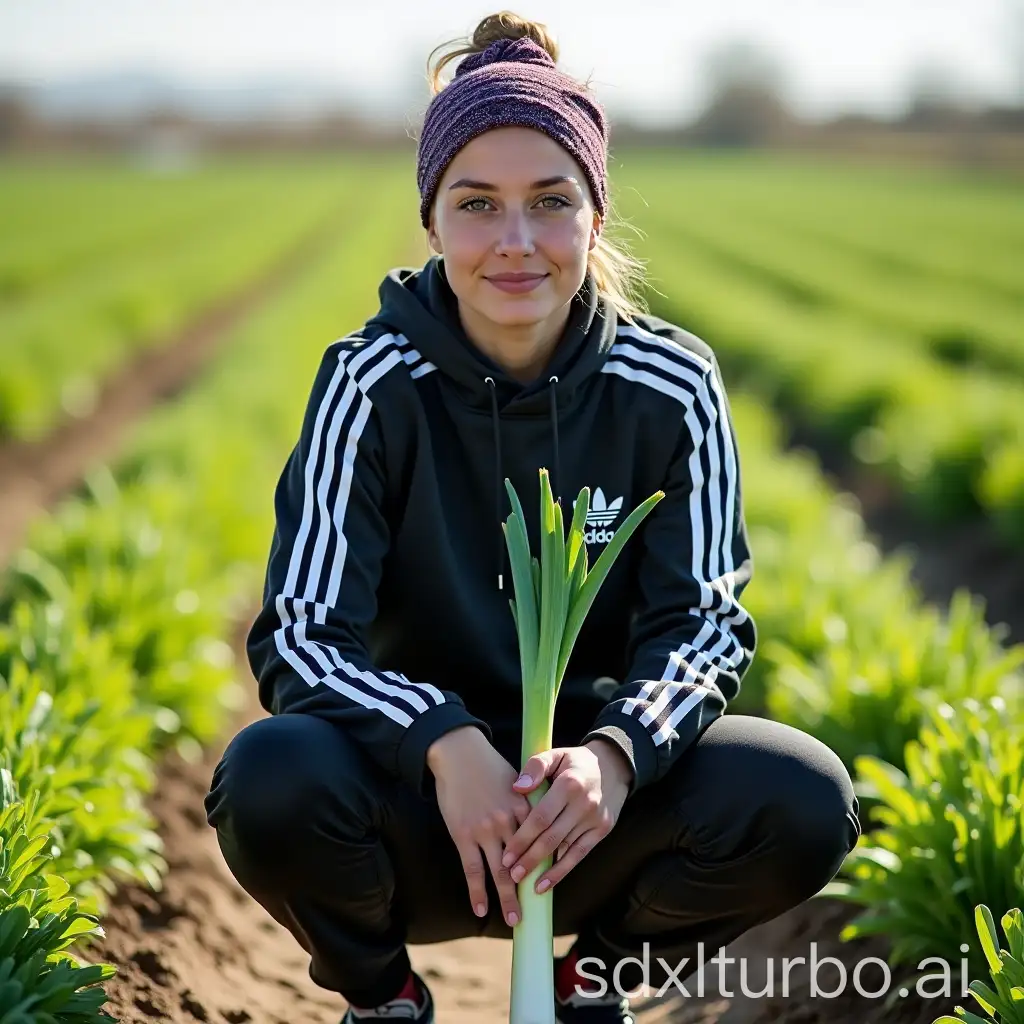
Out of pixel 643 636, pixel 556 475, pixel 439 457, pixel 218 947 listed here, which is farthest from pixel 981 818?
pixel 218 947

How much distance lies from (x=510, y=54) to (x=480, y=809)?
1.27m

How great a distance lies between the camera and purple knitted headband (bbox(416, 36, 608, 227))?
2117mm

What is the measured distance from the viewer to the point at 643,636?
2.25 metres

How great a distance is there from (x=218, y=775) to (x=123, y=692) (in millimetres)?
1432

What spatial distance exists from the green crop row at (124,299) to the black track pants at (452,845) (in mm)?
6816

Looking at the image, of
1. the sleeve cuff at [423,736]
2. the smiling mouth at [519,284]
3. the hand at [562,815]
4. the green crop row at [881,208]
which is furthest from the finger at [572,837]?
the green crop row at [881,208]

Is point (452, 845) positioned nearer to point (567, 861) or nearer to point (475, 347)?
point (567, 861)

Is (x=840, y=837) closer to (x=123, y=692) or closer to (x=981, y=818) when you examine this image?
(x=981, y=818)

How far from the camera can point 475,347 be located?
232 cm

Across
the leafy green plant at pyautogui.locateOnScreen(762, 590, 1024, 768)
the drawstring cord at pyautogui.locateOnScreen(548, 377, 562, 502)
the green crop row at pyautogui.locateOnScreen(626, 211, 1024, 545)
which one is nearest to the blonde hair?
the drawstring cord at pyautogui.locateOnScreen(548, 377, 562, 502)

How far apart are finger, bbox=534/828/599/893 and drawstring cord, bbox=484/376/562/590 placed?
1.75 ft

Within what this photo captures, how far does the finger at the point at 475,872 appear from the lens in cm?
187

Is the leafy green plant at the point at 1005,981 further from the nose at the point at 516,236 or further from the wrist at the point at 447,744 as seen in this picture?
the nose at the point at 516,236

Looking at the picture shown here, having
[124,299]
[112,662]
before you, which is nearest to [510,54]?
[112,662]
